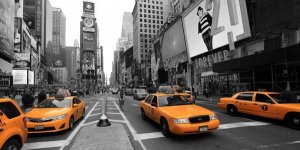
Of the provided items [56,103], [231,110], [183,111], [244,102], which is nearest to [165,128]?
[183,111]

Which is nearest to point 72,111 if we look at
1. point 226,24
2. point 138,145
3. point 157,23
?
point 138,145

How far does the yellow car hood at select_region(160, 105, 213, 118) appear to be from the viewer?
6.96 meters

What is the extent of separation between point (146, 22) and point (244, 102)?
386 feet

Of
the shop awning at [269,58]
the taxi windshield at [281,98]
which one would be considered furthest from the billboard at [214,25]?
the taxi windshield at [281,98]

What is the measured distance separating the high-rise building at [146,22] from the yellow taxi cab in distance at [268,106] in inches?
4312

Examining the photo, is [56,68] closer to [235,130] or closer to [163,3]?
[163,3]

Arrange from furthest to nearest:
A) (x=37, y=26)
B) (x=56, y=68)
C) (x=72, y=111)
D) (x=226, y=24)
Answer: (x=56, y=68)
(x=37, y=26)
(x=226, y=24)
(x=72, y=111)

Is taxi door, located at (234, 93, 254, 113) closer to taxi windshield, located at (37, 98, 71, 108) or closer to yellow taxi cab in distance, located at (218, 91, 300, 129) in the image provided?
yellow taxi cab in distance, located at (218, 91, 300, 129)

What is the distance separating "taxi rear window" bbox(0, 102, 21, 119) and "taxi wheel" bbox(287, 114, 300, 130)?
9.66 metres

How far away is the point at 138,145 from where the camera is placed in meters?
6.47

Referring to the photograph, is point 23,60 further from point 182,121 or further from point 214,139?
point 214,139

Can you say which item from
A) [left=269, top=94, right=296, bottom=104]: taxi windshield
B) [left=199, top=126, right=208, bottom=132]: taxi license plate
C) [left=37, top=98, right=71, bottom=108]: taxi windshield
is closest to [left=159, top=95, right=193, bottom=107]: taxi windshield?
[left=199, top=126, right=208, bottom=132]: taxi license plate

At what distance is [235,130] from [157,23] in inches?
4850

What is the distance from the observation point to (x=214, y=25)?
109 feet
